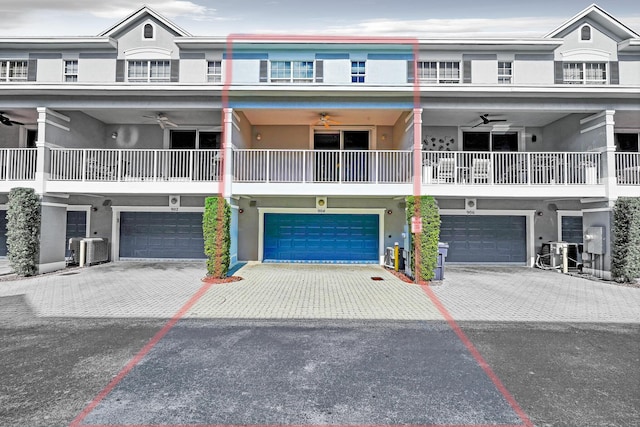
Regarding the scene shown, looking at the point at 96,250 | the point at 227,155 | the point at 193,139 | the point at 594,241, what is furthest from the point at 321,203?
the point at 594,241

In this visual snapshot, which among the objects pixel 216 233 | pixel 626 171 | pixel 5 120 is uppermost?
pixel 5 120

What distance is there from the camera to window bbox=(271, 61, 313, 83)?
48.6 ft

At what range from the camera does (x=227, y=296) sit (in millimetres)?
8664

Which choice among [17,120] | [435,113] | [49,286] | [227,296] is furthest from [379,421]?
[17,120]

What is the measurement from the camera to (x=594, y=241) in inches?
452

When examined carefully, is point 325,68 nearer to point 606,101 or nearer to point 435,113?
point 435,113

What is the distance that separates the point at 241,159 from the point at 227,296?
558 cm

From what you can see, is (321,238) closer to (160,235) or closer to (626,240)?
(160,235)

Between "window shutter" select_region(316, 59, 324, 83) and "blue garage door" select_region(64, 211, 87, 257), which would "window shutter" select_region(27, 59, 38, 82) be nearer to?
"blue garage door" select_region(64, 211, 87, 257)

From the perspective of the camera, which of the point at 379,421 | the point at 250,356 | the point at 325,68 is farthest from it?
the point at 325,68

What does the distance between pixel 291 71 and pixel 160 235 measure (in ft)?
29.3

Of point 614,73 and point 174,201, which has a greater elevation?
point 614,73

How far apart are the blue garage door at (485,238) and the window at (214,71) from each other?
37.6ft

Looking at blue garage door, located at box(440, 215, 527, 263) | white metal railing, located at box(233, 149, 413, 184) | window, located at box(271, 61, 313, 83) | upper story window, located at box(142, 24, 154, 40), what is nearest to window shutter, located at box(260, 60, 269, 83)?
window, located at box(271, 61, 313, 83)
